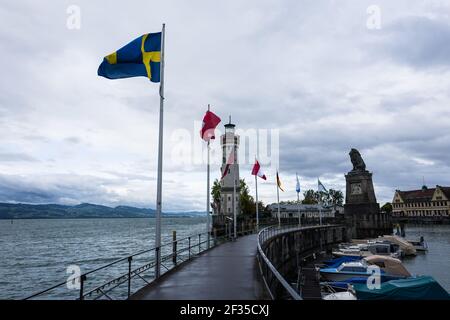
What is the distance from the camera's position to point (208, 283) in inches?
398

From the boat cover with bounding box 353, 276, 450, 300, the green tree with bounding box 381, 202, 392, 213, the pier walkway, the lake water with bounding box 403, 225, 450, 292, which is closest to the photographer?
the pier walkway

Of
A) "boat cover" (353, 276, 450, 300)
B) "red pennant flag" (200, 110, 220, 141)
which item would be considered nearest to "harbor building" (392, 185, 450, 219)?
"boat cover" (353, 276, 450, 300)

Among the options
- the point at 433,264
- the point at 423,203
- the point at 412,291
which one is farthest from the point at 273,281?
the point at 423,203

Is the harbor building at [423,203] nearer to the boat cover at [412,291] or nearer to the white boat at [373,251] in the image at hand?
the white boat at [373,251]

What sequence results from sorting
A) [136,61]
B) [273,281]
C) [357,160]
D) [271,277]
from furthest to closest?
[357,160] < [273,281] < [136,61] < [271,277]

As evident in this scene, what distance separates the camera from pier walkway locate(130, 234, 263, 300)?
8.60 metres

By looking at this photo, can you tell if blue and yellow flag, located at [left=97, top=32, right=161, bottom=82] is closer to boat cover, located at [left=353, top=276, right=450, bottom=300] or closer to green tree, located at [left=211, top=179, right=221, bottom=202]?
boat cover, located at [left=353, top=276, right=450, bottom=300]

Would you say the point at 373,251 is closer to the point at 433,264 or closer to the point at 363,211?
the point at 433,264

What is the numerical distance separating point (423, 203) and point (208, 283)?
440 feet

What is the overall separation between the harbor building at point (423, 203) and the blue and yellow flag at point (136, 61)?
396 feet

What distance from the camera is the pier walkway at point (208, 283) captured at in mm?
8602

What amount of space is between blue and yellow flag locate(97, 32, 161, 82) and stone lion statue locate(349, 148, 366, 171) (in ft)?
166
